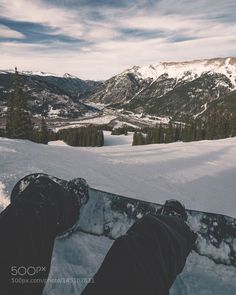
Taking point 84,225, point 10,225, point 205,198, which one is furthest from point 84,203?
point 205,198

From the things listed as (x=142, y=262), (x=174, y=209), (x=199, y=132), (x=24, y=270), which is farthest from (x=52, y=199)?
(x=199, y=132)

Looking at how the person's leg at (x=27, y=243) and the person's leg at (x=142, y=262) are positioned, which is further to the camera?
the person's leg at (x=27, y=243)

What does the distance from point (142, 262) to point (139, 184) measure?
8251 mm

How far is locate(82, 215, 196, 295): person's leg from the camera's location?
2645mm

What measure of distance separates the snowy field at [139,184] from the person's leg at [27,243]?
1.50 metres

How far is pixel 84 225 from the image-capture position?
21.3 ft

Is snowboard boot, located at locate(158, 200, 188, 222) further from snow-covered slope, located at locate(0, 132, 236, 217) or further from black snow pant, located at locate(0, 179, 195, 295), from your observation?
snow-covered slope, located at locate(0, 132, 236, 217)

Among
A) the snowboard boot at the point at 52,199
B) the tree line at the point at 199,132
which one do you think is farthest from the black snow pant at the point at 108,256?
the tree line at the point at 199,132

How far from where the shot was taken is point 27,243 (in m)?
2.97

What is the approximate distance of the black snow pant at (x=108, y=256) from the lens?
267 cm

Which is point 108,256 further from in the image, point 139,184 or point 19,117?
point 19,117

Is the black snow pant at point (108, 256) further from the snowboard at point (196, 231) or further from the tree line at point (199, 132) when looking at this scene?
the tree line at point (199, 132)

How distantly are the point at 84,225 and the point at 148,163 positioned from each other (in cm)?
843

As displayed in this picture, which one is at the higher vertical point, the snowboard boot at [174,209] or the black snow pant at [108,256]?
the black snow pant at [108,256]
